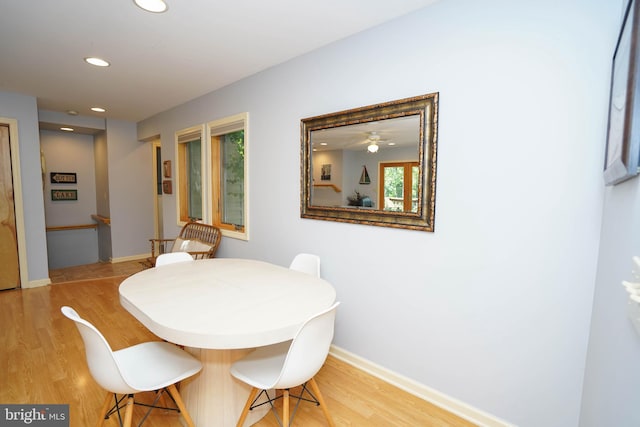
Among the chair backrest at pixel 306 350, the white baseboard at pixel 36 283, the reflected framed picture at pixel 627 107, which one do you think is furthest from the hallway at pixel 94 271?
the reflected framed picture at pixel 627 107

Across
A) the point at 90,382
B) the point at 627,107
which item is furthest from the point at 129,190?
the point at 627,107

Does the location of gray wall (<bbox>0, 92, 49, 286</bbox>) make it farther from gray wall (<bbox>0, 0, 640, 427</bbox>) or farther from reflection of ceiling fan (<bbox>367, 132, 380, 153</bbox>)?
reflection of ceiling fan (<bbox>367, 132, 380, 153</bbox>)

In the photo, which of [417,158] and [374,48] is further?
[374,48]

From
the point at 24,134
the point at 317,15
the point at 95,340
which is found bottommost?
the point at 95,340

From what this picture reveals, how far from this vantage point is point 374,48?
7.23 ft

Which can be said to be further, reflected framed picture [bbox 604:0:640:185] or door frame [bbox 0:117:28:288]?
door frame [bbox 0:117:28:288]

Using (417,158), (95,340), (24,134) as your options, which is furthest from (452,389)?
(24,134)

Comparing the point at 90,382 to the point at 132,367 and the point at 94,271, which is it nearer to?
the point at 132,367

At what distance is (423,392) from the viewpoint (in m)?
2.03

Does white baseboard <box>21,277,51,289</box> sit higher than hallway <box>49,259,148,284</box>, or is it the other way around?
white baseboard <box>21,277,51,289</box>

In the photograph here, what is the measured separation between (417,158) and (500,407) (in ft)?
5.02

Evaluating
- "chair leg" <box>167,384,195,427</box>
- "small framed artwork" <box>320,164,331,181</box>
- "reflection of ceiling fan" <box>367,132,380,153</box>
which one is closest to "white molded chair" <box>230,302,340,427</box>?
"chair leg" <box>167,384,195,427</box>

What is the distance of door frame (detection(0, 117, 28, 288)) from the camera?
4023mm

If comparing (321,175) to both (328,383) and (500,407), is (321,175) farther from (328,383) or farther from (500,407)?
(500,407)
